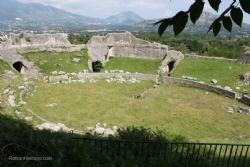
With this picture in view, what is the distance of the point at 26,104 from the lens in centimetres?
2567

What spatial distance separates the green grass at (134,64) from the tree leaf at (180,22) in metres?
37.2

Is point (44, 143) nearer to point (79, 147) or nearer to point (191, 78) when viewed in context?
point (79, 147)

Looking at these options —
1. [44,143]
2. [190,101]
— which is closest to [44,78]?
[190,101]

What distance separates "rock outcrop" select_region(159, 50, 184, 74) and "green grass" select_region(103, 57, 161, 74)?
0.91 metres

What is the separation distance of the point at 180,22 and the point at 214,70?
119 ft

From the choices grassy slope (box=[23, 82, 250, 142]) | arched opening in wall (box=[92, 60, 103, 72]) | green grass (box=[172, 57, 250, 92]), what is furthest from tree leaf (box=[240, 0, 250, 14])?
arched opening in wall (box=[92, 60, 103, 72])

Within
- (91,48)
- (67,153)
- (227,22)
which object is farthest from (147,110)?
(227,22)

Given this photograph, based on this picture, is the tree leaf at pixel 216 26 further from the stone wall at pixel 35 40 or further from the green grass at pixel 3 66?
→ the stone wall at pixel 35 40

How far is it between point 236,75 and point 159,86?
28.3 feet

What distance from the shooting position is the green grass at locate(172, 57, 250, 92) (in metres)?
34.9

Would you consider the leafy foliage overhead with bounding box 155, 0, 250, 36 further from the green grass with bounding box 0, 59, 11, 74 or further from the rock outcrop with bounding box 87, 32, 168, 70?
the rock outcrop with bounding box 87, 32, 168, 70

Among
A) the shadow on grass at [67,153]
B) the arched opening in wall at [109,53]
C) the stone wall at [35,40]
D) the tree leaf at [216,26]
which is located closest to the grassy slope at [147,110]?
the arched opening in wall at [109,53]

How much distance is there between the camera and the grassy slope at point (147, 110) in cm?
2294

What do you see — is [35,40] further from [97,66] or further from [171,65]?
[171,65]
